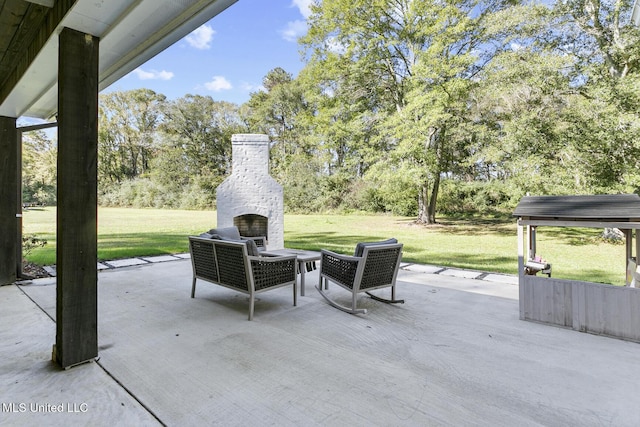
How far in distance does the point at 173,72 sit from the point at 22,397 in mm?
24235

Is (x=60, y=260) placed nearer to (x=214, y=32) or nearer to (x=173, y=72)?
(x=214, y=32)

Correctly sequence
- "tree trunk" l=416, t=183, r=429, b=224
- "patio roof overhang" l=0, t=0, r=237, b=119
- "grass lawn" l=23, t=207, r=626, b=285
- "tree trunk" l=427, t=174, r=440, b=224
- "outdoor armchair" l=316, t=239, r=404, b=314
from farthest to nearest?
"tree trunk" l=427, t=174, r=440, b=224, "tree trunk" l=416, t=183, r=429, b=224, "grass lawn" l=23, t=207, r=626, b=285, "outdoor armchair" l=316, t=239, r=404, b=314, "patio roof overhang" l=0, t=0, r=237, b=119

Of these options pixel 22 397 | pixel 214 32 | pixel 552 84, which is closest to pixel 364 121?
pixel 552 84

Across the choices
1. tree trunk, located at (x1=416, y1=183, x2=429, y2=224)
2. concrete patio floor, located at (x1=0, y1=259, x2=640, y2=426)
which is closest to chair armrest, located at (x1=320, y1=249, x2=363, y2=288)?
concrete patio floor, located at (x1=0, y1=259, x2=640, y2=426)

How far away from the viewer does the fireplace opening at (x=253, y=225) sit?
7.31 metres

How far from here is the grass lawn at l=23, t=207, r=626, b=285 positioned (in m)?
6.34

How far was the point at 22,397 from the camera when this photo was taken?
6.16ft

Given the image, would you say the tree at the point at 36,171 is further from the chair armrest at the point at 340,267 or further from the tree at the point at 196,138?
the chair armrest at the point at 340,267

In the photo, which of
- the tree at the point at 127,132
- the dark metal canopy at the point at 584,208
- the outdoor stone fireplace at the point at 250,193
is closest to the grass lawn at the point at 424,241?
the outdoor stone fireplace at the point at 250,193

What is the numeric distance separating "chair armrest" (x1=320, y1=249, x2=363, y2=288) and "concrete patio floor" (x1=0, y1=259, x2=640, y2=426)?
377 mm

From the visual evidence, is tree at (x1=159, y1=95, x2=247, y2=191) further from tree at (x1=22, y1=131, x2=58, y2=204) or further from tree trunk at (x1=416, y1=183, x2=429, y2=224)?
tree trunk at (x1=416, y1=183, x2=429, y2=224)

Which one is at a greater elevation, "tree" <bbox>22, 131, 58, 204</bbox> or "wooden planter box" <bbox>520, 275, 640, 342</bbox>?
"tree" <bbox>22, 131, 58, 204</bbox>

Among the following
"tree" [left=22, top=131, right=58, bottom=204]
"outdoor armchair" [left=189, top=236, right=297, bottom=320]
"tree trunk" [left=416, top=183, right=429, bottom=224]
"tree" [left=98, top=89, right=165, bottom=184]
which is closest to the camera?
"outdoor armchair" [left=189, top=236, right=297, bottom=320]

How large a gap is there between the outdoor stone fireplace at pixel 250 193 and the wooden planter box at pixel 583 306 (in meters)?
5.07
